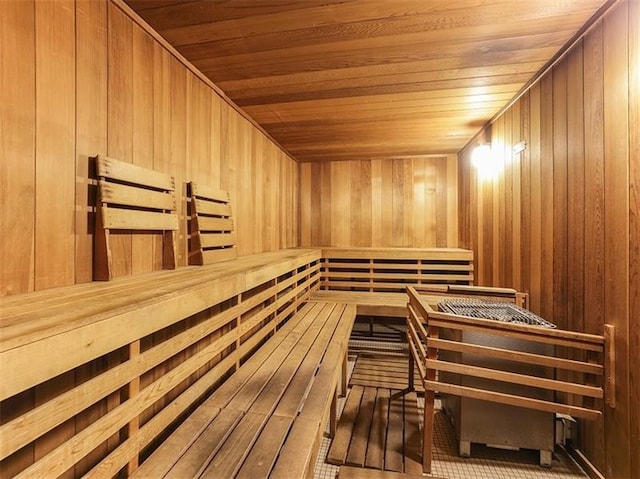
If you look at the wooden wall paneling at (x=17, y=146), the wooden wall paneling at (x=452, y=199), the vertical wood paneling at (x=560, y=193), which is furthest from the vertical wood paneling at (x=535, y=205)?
the wooden wall paneling at (x=17, y=146)

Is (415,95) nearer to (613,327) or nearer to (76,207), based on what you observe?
(613,327)

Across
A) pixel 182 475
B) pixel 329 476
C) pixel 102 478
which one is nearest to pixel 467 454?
pixel 329 476

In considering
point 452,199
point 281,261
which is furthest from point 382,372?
point 452,199

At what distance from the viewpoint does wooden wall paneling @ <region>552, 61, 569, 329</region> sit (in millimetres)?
2037

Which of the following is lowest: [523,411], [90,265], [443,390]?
[523,411]

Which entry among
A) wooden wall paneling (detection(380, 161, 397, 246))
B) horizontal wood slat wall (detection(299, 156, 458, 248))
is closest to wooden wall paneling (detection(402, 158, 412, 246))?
horizontal wood slat wall (detection(299, 156, 458, 248))

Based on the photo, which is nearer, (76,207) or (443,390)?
(76,207)

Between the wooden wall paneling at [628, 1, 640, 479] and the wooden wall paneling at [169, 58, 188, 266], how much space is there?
7.99ft

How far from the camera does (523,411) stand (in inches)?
75.9

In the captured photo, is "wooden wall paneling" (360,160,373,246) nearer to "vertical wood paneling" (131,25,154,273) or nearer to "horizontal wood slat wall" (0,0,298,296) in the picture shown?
"horizontal wood slat wall" (0,0,298,296)

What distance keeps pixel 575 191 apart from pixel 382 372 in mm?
2341

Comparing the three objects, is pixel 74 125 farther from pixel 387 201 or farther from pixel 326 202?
pixel 387 201

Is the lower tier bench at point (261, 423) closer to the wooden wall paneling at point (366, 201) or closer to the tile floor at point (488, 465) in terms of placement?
the tile floor at point (488, 465)

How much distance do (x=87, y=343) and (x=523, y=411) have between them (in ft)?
7.48
